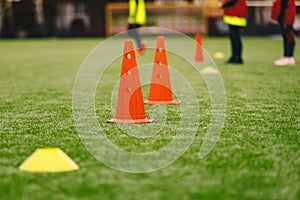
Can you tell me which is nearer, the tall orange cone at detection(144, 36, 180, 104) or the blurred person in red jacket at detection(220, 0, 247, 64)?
the tall orange cone at detection(144, 36, 180, 104)

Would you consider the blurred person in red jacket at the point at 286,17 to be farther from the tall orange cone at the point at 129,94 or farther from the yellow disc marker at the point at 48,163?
the yellow disc marker at the point at 48,163

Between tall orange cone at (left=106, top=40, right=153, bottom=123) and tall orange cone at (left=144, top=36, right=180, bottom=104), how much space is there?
123 cm

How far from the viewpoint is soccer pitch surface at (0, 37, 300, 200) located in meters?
3.30

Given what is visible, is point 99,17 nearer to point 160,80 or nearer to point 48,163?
point 160,80

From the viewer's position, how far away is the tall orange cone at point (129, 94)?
5.24 meters

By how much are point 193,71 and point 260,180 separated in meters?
7.60

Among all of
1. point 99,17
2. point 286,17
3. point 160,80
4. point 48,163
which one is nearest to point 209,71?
point 286,17

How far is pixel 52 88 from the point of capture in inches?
339

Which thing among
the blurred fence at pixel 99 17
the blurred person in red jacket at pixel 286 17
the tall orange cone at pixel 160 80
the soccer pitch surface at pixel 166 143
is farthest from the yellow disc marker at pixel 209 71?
the blurred fence at pixel 99 17

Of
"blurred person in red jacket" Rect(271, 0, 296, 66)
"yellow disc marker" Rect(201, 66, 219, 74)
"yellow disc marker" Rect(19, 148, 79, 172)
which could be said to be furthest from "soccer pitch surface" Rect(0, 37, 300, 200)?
"blurred person in red jacket" Rect(271, 0, 296, 66)

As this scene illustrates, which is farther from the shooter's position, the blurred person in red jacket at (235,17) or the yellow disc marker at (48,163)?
the blurred person in red jacket at (235,17)

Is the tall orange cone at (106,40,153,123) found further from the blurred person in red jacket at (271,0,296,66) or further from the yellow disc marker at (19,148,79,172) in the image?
the blurred person in red jacket at (271,0,296,66)

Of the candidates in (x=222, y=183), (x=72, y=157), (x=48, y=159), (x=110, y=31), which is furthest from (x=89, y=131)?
(x=110, y=31)

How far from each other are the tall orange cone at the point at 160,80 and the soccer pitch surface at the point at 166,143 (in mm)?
245
